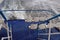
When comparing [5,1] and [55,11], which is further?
[5,1]

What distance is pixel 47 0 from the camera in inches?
91.7

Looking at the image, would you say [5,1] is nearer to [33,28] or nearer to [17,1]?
[17,1]

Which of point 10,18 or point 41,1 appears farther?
point 41,1

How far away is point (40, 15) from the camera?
2074 mm

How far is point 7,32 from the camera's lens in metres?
2.07

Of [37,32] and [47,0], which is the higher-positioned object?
[47,0]

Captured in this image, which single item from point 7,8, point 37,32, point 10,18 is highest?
point 7,8

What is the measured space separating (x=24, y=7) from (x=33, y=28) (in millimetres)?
300

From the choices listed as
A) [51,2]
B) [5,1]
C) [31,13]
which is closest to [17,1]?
[5,1]

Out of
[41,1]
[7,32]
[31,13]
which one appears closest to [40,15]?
[31,13]

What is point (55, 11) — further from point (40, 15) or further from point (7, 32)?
point (7, 32)

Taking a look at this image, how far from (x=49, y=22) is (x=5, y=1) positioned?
65cm

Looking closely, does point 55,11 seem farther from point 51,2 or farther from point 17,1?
point 17,1

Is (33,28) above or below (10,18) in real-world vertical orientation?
below
